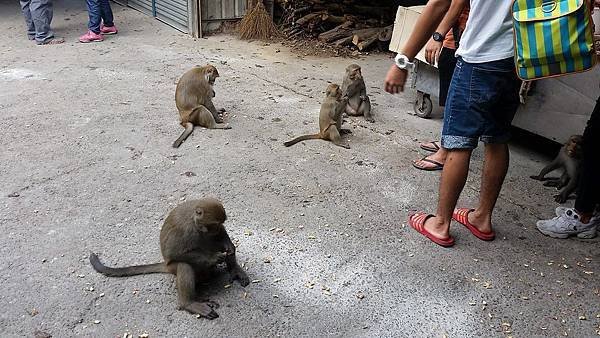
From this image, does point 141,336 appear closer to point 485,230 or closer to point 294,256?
point 294,256

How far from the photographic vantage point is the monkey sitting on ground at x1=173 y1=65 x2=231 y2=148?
577 cm

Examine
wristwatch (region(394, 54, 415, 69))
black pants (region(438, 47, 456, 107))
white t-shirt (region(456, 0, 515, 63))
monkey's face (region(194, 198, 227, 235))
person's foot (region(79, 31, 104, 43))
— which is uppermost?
white t-shirt (region(456, 0, 515, 63))

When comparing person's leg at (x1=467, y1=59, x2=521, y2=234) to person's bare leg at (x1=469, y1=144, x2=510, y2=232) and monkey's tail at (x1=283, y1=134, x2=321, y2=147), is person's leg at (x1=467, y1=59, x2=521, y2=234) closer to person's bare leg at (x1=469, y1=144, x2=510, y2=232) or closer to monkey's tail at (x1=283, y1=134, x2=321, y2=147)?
person's bare leg at (x1=469, y1=144, x2=510, y2=232)

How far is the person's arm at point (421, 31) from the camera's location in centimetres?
349

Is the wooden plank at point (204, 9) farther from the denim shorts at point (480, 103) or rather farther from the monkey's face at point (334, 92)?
the denim shorts at point (480, 103)

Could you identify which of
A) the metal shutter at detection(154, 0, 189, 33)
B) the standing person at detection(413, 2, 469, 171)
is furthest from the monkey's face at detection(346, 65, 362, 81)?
the metal shutter at detection(154, 0, 189, 33)

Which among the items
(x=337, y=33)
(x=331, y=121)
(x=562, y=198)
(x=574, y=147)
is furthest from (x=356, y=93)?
(x=337, y=33)

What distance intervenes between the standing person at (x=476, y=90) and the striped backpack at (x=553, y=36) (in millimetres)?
224

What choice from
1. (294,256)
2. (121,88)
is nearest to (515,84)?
(294,256)

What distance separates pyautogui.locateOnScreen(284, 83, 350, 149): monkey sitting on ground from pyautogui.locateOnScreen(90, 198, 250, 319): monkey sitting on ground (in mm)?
2287

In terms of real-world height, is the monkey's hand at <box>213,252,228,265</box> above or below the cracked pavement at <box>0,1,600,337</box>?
above

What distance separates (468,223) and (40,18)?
7.32 metres

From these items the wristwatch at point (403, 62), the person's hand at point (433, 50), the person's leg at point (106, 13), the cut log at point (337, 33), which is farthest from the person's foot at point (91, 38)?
the wristwatch at point (403, 62)

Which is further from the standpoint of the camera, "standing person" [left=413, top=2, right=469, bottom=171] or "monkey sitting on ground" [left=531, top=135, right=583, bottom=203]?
"monkey sitting on ground" [left=531, top=135, right=583, bottom=203]
